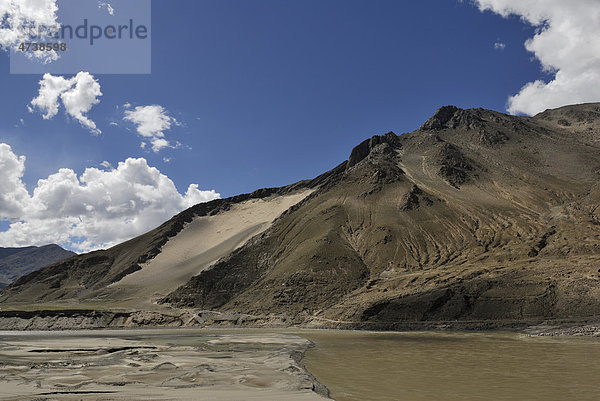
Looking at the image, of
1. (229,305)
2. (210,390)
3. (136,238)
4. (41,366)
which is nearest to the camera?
(210,390)

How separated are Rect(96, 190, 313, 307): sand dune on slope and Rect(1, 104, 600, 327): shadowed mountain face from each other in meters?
4.77

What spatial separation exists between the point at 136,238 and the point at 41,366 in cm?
16843

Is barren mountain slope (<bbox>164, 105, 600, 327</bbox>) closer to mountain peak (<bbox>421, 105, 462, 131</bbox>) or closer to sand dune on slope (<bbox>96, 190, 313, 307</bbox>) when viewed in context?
mountain peak (<bbox>421, 105, 462, 131</bbox>)

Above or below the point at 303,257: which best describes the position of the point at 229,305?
below

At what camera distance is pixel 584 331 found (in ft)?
150

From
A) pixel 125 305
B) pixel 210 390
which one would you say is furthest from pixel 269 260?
pixel 210 390

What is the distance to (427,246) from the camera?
91.4m

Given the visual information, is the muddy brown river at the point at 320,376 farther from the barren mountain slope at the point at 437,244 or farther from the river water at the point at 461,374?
the barren mountain slope at the point at 437,244

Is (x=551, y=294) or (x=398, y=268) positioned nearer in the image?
(x=551, y=294)

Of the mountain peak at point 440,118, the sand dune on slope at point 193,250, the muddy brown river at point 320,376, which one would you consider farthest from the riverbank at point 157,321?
the mountain peak at point 440,118

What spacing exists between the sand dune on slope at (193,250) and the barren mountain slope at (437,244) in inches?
968

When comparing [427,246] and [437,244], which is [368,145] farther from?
[427,246]

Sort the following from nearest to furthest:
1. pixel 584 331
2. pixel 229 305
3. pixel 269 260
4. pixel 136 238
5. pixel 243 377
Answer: pixel 243 377, pixel 584 331, pixel 229 305, pixel 269 260, pixel 136 238

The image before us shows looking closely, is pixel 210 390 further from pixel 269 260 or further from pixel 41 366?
pixel 269 260
